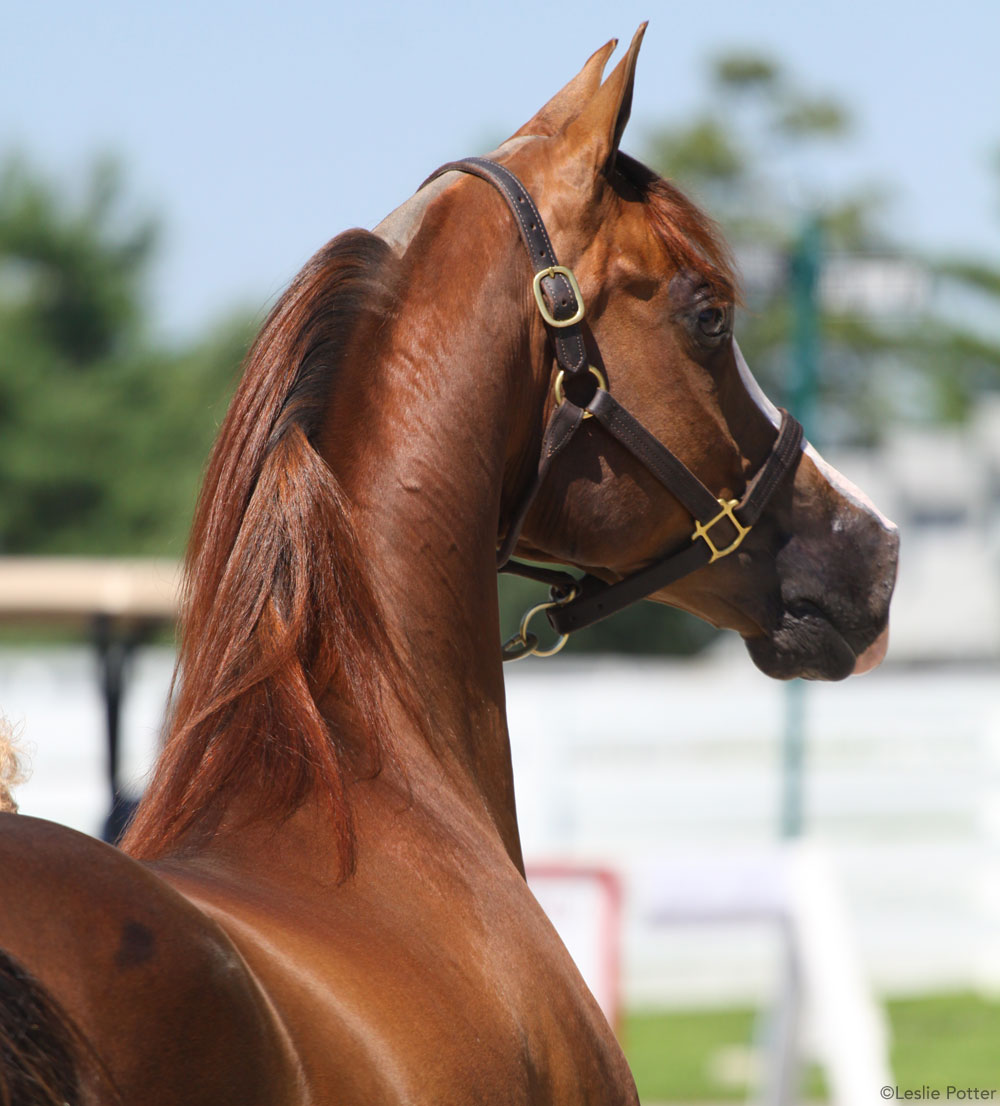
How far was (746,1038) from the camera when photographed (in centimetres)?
748

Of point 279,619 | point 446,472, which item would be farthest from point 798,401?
point 279,619

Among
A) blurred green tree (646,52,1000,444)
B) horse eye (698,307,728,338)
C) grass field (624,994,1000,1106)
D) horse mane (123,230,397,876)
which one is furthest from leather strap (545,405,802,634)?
blurred green tree (646,52,1000,444)

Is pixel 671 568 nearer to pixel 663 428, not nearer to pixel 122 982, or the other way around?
pixel 663 428

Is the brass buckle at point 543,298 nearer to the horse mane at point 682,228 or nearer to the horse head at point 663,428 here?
the horse head at point 663,428

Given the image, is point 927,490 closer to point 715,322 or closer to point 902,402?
point 902,402

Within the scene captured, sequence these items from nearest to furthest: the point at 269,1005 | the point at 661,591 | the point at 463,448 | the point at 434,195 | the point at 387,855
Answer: the point at 269,1005 → the point at 387,855 → the point at 463,448 → the point at 434,195 → the point at 661,591

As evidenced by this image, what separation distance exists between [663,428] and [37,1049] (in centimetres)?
125

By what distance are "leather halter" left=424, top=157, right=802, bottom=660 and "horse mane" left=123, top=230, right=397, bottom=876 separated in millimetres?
262

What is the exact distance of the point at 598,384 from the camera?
192cm

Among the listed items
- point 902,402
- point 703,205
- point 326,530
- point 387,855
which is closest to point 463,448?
point 326,530

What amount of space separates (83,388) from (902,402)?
69.3 feet

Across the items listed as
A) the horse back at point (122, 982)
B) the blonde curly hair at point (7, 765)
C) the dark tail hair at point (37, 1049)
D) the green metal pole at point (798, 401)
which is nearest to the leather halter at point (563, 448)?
the blonde curly hair at point (7, 765)

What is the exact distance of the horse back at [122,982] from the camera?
1037 millimetres

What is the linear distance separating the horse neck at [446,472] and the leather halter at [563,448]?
0.13 feet
